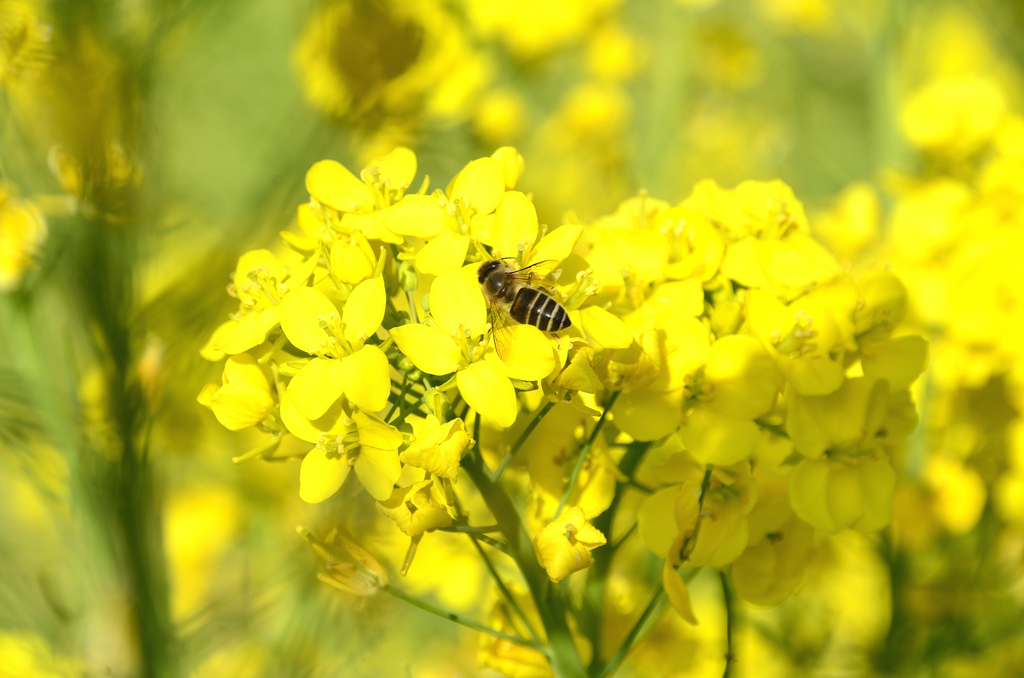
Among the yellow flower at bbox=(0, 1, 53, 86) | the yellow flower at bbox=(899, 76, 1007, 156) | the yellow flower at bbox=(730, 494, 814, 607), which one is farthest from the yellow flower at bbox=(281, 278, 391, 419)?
the yellow flower at bbox=(899, 76, 1007, 156)

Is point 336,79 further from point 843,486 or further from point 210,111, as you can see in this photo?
point 210,111

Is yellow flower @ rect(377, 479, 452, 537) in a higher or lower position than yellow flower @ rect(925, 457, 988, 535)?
higher

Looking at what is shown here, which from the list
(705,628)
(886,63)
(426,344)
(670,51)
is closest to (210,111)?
(670,51)

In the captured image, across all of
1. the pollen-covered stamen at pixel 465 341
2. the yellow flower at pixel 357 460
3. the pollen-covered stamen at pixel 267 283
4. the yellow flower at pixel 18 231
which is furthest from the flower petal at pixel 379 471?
the yellow flower at pixel 18 231

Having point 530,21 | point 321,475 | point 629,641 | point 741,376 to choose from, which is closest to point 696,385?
point 741,376

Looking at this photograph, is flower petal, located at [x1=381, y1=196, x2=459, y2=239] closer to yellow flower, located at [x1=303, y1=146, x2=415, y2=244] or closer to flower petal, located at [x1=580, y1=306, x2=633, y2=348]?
yellow flower, located at [x1=303, y1=146, x2=415, y2=244]

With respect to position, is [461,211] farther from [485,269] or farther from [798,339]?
[798,339]

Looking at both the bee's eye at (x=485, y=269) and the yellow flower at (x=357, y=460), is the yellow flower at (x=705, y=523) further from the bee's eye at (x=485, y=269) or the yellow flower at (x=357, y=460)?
the bee's eye at (x=485, y=269)
